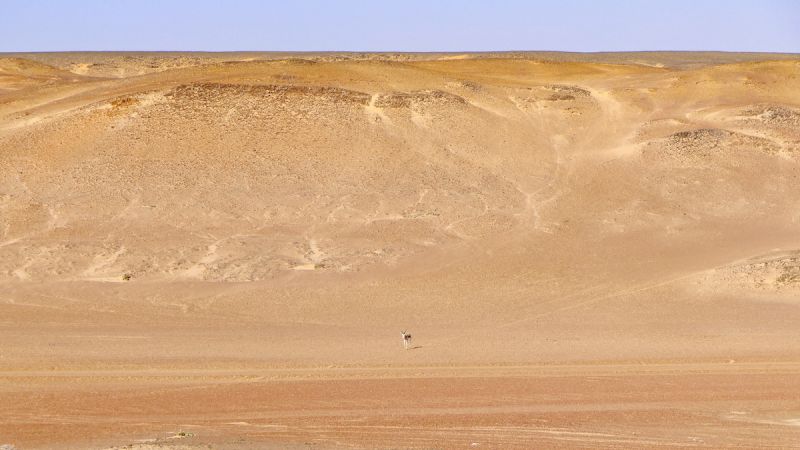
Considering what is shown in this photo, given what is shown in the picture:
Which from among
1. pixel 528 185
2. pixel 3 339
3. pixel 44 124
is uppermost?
pixel 44 124

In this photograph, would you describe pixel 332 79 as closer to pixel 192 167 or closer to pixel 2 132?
pixel 192 167

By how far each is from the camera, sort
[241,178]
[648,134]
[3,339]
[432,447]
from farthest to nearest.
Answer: [648,134]
[241,178]
[3,339]
[432,447]

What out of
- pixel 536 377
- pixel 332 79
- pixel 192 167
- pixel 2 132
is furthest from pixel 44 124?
pixel 536 377

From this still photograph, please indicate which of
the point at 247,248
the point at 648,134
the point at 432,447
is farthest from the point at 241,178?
the point at 432,447

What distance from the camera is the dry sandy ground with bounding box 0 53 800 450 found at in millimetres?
13445

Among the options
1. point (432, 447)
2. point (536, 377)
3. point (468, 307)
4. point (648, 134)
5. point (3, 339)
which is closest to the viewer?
point (432, 447)

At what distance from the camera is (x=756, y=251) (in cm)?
2270

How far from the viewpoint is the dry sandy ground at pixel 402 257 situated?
13.4 metres

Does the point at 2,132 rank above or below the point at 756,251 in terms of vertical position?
above

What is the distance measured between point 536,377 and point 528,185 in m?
10.6

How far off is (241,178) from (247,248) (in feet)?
9.43

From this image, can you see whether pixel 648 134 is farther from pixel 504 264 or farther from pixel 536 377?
pixel 536 377

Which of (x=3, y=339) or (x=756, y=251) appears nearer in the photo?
(x=3, y=339)

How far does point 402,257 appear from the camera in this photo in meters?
22.1
